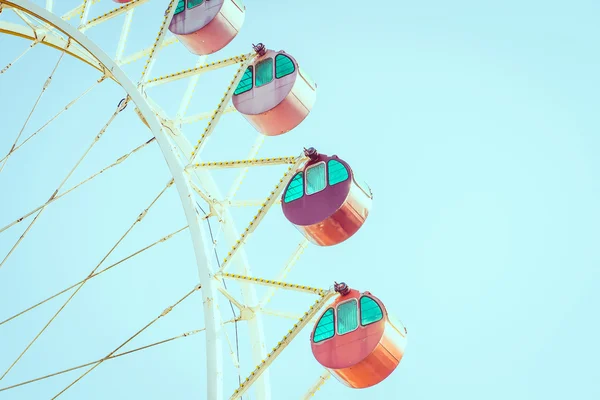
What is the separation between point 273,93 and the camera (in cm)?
1217

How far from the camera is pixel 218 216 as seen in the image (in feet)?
40.5

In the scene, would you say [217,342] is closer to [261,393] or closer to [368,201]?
[261,393]

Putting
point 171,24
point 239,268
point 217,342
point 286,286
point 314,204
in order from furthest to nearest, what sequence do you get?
point 171,24, point 239,268, point 314,204, point 286,286, point 217,342

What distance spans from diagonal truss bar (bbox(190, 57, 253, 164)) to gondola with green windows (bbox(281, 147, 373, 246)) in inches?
48.4

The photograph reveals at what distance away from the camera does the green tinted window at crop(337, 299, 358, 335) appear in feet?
34.4

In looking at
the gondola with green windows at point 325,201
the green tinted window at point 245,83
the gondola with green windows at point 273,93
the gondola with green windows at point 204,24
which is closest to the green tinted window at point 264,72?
the gondola with green windows at point 273,93

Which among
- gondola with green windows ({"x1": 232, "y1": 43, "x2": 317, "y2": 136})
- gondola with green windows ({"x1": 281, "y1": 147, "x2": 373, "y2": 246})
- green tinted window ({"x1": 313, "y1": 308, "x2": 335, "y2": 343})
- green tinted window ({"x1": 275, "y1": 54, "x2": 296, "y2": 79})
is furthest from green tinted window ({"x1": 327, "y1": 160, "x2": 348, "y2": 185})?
green tinted window ({"x1": 313, "y1": 308, "x2": 335, "y2": 343})

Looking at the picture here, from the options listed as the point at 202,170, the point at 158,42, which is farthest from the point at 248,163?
the point at 158,42

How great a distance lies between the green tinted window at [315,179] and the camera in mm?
11308

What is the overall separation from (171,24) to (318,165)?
11.6 feet

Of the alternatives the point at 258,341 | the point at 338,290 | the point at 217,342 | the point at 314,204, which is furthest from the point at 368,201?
the point at 217,342

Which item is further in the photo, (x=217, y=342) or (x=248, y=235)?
(x=248, y=235)

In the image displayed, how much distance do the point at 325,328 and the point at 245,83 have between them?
377cm

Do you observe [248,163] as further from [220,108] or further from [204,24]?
[204,24]
